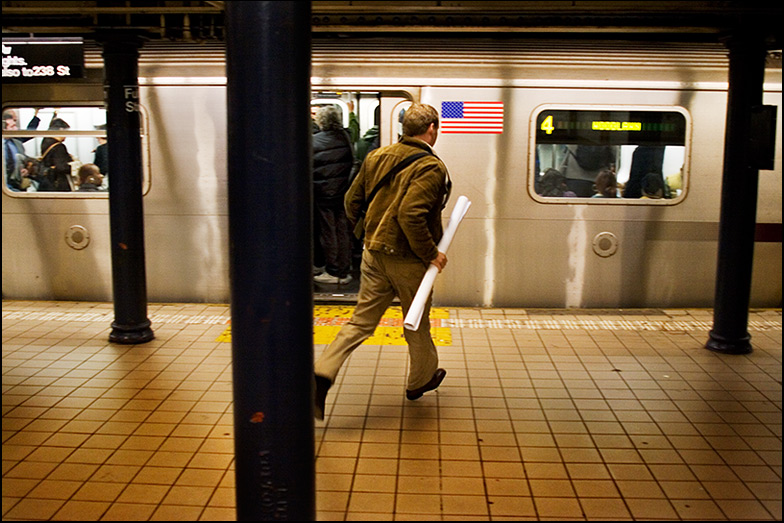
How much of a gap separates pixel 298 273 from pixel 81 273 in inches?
218

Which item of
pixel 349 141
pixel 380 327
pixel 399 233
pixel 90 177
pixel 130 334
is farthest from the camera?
pixel 90 177

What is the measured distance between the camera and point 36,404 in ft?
16.0

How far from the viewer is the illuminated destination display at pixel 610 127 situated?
7.05m

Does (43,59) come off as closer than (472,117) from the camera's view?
Yes

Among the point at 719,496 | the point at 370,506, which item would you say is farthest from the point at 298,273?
the point at 719,496

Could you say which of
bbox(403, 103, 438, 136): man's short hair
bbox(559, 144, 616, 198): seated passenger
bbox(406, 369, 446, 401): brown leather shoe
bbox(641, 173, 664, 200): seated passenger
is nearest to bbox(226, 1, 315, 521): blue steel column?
bbox(403, 103, 438, 136): man's short hair

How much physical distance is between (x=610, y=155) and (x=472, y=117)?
137 centimetres

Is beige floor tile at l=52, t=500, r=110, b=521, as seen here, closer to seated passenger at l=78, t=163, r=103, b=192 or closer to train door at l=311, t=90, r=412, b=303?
train door at l=311, t=90, r=412, b=303

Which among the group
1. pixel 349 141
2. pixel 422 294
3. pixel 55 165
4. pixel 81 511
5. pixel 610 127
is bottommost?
pixel 81 511

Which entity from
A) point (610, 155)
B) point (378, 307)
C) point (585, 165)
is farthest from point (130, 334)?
point (610, 155)

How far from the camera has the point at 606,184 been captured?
7.20m

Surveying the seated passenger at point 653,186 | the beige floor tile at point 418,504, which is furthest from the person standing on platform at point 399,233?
the seated passenger at point 653,186

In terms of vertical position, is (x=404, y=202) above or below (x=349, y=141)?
below

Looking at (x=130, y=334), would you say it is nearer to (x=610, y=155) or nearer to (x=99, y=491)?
(x=99, y=491)
